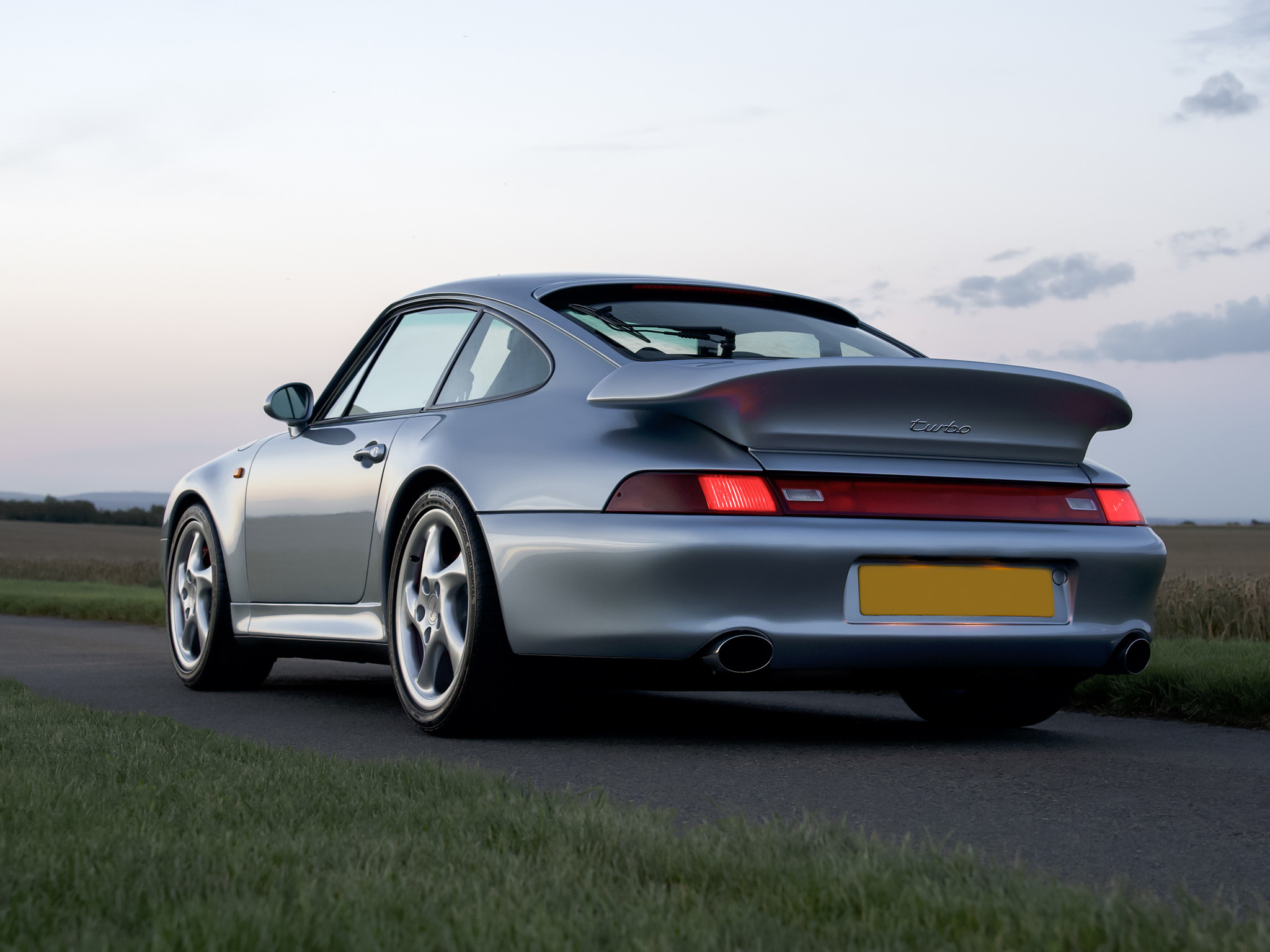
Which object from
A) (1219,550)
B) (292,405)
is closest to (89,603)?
(292,405)

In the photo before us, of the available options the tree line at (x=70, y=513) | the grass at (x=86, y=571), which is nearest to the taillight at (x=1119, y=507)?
the grass at (x=86, y=571)

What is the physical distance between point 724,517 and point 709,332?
1036 millimetres

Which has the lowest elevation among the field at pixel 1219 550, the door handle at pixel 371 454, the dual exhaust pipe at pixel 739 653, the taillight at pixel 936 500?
the field at pixel 1219 550

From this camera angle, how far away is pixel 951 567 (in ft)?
14.3

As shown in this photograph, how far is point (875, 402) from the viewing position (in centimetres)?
429

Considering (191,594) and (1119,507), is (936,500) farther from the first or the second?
(191,594)

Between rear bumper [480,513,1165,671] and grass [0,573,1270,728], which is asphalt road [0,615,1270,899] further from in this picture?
rear bumper [480,513,1165,671]

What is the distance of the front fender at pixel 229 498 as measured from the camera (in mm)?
6414

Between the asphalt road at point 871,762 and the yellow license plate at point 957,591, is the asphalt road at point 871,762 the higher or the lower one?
the lower one

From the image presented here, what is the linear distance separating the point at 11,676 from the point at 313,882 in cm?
547

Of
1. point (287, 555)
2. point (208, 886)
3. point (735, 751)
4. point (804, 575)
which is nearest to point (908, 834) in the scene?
point (208, 886)

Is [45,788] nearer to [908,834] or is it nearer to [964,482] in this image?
[908,834]

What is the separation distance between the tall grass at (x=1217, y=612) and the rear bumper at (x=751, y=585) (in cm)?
421

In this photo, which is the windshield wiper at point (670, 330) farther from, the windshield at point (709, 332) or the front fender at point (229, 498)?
the front fender at point (229, 498)
